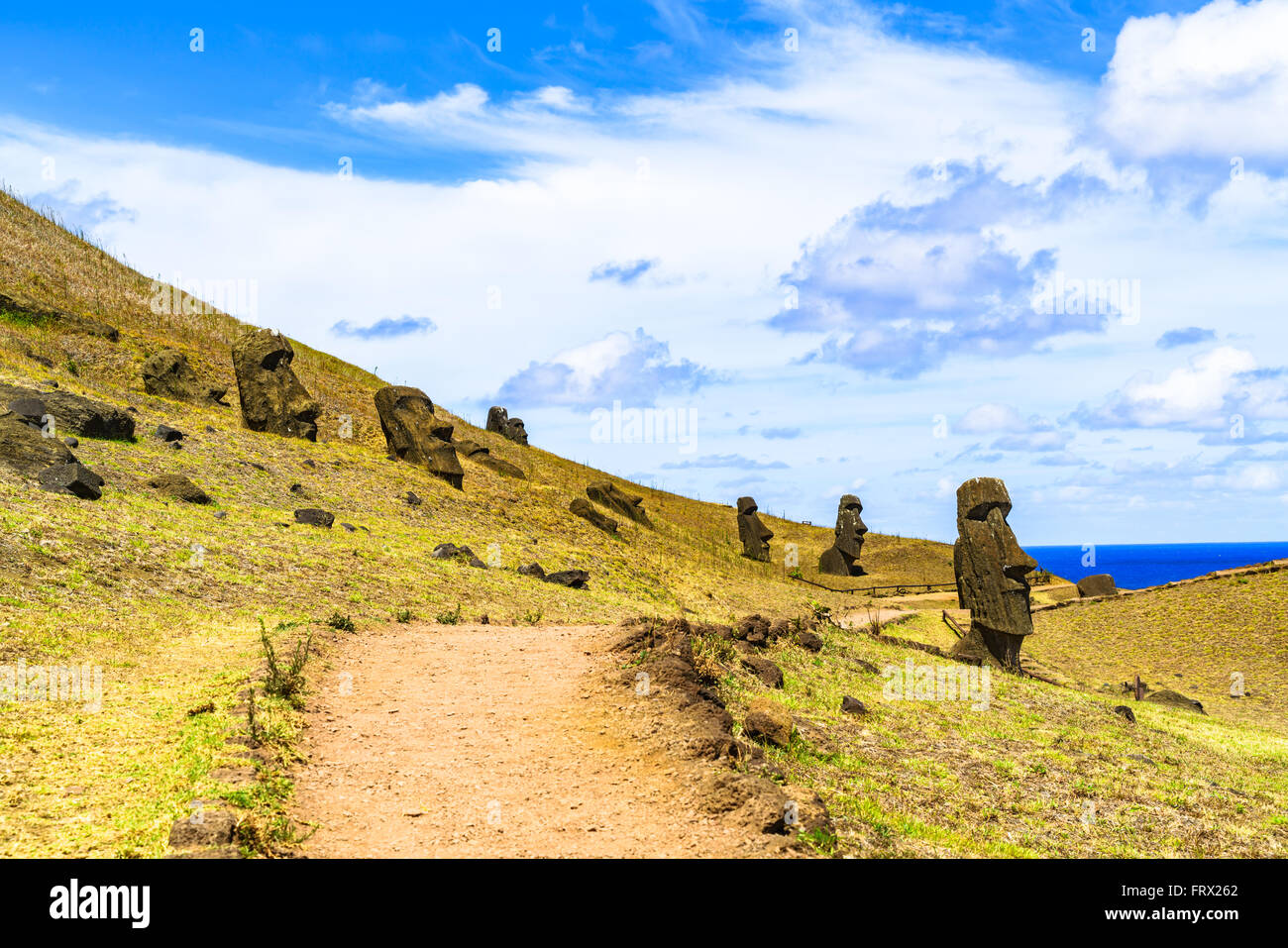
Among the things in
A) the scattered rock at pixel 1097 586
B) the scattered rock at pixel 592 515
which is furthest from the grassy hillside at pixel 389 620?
the scattered rock at pixel 1097 586

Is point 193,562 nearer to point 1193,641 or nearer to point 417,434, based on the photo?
point 417,434

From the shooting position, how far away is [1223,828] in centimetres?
1295

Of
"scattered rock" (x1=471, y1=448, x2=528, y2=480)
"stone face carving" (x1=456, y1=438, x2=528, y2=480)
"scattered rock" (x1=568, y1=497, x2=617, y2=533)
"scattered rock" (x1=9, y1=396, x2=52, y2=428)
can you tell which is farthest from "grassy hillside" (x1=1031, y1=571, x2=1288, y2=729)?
"scattered rock" (x1=9, y1=396, x2=52, y2=428)

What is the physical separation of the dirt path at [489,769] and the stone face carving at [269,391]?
2345 centimetres

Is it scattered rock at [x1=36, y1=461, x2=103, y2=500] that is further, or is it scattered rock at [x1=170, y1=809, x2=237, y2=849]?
scattered rock at [x1=36, y1=461, x2=103, y2=500]

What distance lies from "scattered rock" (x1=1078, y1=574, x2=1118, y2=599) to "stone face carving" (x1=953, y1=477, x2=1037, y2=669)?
17.1m

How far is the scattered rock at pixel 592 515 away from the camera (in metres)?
40.4

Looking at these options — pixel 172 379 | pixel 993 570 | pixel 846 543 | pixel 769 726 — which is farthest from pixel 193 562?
pixel 846 543

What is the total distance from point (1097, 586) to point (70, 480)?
135ft

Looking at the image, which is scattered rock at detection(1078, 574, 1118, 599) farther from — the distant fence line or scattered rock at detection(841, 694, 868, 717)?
scattered rock at detection(841, 694, 868, 717)

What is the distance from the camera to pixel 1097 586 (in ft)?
138

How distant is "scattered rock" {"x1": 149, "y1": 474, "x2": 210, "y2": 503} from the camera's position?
2350cm

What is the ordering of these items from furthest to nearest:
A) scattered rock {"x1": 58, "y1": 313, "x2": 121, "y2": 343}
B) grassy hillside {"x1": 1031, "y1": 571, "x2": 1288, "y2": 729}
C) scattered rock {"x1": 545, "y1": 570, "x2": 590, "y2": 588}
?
scattered rock {"x1": 58, "y1": 313, "x2": 121, "y2": 343}, grassy hillside {"x1": 1031, "y1": 571, "x2": 1288, "y2": 729}, scattered rock {"x1": 545, "y1": 570, "x2": 590, "y2": 588}

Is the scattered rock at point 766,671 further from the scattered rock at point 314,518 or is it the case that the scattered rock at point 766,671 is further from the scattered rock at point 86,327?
the scattered rock at point 86,327
